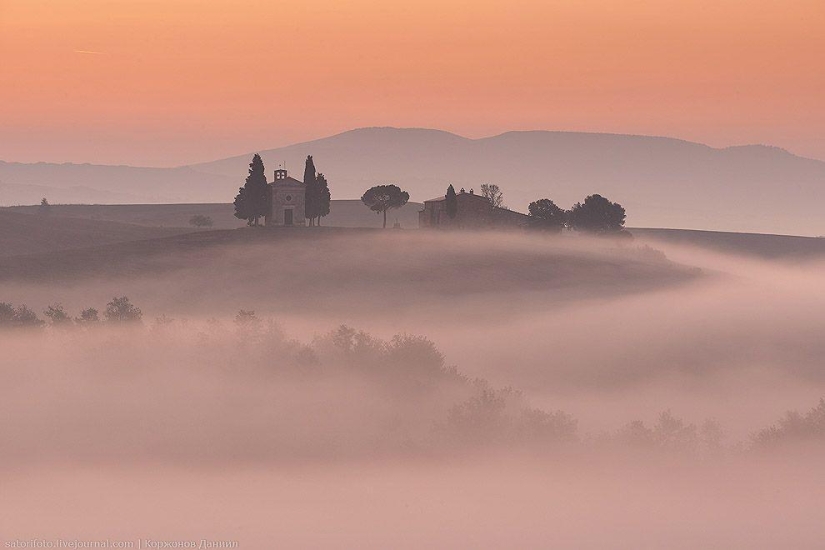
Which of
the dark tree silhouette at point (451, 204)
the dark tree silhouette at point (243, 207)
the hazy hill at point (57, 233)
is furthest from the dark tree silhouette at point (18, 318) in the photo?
the dark tree silhouette at point (451, 204)

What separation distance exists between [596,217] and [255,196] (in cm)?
4012

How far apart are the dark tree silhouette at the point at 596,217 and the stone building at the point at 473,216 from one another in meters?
6.75

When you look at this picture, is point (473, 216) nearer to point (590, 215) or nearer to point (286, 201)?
point (590, 215)

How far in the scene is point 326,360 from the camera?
74.9 meters

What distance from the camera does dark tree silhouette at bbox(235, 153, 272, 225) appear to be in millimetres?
128875

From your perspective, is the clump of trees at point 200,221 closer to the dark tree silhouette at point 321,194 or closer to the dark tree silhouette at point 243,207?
the dark tree silhouette at point 243,207

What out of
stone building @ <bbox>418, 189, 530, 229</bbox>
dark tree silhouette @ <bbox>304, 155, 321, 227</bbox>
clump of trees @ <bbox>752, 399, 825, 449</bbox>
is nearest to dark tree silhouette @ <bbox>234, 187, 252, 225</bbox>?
dark tree silhouette @ <bbox>304, 155, 321, 227</bbox>

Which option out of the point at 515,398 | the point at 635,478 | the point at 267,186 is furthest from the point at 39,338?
the point at 267,186

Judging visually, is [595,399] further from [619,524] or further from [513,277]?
[513,277]

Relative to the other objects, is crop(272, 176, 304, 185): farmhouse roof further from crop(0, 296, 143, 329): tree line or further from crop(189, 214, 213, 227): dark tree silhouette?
crop(189, 214, 213, 227): dark tree silhouette

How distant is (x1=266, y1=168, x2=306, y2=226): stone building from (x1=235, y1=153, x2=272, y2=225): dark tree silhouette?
76cm

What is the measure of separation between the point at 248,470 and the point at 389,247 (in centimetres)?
6017

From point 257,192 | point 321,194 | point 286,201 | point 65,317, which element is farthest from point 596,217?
Result: point 65,317

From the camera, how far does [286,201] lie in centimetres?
13162
